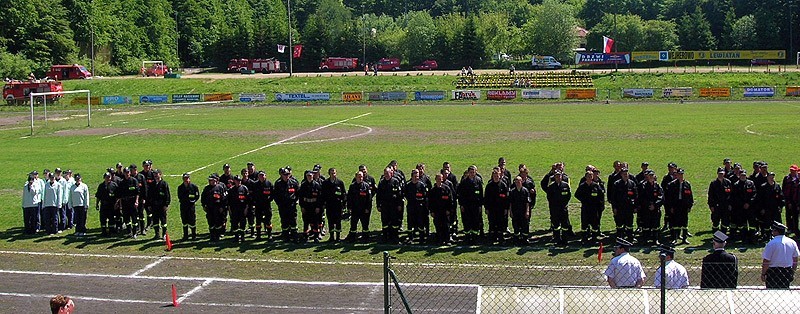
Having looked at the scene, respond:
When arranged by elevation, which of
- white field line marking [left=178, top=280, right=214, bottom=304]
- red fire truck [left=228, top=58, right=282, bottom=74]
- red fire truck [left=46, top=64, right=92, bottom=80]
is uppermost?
red fire truck [left=228, top=58, right=282, bottom=74]

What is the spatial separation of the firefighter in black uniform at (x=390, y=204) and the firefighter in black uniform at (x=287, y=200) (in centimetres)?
195

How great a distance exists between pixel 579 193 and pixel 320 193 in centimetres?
575

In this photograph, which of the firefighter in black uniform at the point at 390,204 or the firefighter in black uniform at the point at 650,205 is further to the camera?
the firefighter in black uniform at the point at 390,204

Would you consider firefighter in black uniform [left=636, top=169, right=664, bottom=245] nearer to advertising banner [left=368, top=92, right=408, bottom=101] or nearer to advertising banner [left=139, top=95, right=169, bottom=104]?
advertising banner [left=368, top=92, right=408, bottom=101]

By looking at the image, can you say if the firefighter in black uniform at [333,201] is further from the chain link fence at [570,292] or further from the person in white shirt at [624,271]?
the person in white shirt at [624,271]

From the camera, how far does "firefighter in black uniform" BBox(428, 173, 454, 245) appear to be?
19.2m

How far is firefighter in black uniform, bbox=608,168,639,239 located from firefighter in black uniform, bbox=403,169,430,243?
4112 mm

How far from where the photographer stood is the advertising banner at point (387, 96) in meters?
71.4

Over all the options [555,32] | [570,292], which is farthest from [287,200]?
[555,32]

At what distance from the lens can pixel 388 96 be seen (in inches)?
2827

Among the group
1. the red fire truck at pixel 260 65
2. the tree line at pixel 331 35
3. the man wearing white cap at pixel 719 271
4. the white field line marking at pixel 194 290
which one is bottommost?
the white field line marking at pixel 194 290

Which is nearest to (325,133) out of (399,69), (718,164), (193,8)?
(718,164)

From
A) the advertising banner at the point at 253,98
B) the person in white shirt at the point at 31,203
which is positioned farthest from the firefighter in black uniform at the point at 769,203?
the advertising banner at the point at 253,98

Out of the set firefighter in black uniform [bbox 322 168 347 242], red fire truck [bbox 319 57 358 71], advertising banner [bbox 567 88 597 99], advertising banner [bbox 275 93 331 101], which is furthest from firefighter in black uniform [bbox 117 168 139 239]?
red fire truck [bbox 319 57 358 71]
